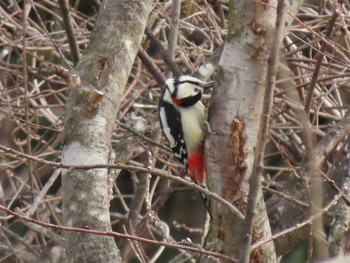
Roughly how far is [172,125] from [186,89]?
0.19m

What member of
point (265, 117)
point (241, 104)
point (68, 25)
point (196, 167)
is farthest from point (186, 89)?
point (265, 117)

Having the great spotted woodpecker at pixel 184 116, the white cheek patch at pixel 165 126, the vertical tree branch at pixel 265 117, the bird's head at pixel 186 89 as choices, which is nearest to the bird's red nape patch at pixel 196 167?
the great spotted woodpecker at pixel 184 116

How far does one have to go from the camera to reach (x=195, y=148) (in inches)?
157

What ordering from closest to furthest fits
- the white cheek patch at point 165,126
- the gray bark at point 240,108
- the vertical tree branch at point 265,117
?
the vertical tree branch at point 265,117 → the gray bark at point 240,108 → the white cheek patch at point 165,126

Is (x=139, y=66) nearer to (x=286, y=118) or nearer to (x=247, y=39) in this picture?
(x=286, y=118)

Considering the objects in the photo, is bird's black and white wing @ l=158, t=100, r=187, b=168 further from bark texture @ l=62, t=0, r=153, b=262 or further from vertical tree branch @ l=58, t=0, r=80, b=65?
bark texture @ l=62, t=0, r=153, b=262

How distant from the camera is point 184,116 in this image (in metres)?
4.16

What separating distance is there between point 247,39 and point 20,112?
9.62ft

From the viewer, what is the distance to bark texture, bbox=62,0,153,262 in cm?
283

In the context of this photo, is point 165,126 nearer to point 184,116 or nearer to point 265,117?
Result: point 184,116

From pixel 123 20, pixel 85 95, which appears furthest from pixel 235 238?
pixel 123 20

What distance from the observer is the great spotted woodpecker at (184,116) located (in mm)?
4024

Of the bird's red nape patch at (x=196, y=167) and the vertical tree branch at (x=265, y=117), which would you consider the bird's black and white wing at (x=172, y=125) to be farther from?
the vertical tree branch at (x=265, y=117)

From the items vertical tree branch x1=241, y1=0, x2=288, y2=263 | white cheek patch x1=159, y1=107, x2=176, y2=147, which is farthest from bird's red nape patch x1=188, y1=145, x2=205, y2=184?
vertical tree branch x1=241, y1=0, x2=288, y2=263
